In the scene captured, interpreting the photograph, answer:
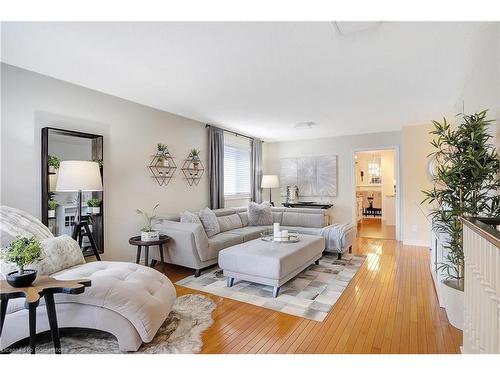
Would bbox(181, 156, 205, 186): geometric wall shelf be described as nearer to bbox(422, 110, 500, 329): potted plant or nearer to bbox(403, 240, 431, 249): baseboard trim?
bbox(422, 110, 500, 329): potted plant

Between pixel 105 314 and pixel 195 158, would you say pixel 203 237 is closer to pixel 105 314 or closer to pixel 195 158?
pixel 105 314

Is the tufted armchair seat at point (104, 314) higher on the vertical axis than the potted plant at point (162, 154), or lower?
lower

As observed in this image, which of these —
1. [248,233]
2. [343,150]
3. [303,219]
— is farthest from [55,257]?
[343,150]

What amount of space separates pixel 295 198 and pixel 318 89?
3.83 metres

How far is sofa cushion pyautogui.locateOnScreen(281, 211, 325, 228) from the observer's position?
203 inches

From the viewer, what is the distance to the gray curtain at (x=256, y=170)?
22.1 feet

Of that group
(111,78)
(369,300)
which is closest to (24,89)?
(111,78)

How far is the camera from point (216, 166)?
543cm

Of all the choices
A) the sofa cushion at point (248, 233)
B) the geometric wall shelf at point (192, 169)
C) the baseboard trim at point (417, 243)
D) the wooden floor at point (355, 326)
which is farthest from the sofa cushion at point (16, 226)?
the baseboard trim at point (417, 243)

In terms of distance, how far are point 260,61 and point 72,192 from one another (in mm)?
2630

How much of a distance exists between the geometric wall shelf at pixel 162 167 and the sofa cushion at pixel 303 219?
2.40m

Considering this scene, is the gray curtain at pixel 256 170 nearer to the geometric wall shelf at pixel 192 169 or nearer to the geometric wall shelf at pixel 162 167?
the geometric wall shelf at pixel 192 169

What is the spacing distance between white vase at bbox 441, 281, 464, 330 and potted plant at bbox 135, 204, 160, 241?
10.5 ft

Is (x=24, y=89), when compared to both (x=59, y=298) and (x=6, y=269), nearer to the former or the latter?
(x=6, y=269)
